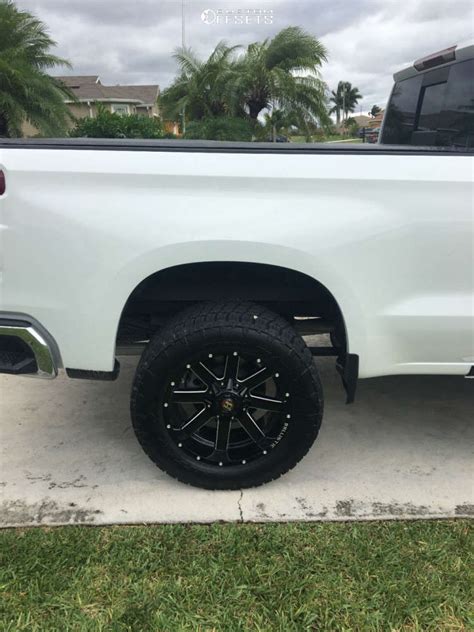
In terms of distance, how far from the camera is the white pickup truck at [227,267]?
231 cm

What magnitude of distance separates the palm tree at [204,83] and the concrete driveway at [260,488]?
19.8m

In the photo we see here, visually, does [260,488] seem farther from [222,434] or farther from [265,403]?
[265,403]

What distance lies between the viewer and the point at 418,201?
234 cm

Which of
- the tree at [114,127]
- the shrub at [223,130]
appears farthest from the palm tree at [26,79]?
the shrub at [223,130]

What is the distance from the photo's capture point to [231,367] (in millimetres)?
2572

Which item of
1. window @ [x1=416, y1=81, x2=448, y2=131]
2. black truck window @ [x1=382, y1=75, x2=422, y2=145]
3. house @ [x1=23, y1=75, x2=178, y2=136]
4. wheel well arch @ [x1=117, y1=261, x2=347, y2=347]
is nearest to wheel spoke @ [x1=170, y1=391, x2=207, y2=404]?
wheel well arch @ [x1=117, y1=261, x2=347, y2=347]

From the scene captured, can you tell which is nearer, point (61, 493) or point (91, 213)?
point (91, 213)

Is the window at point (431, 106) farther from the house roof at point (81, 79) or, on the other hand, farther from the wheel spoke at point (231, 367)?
the house roof at point (81, 79)

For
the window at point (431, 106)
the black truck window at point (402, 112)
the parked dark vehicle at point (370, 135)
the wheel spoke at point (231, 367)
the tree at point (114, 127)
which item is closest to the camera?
the wheel spoke at point (231, 367)

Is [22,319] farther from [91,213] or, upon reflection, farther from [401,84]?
[401,84]

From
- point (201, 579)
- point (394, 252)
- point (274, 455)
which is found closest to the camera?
point (201, 579)

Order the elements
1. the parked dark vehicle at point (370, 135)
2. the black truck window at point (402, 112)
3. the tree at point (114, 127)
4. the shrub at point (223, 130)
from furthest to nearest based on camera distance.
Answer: the tree at point (114, 127), the shrub at point (223, 130), the parked dark vehicle at point (370, 135), the black truck window at point (402, 112)

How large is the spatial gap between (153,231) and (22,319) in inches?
26.7

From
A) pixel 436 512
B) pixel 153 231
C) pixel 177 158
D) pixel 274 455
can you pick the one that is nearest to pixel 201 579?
pixel 274 455
